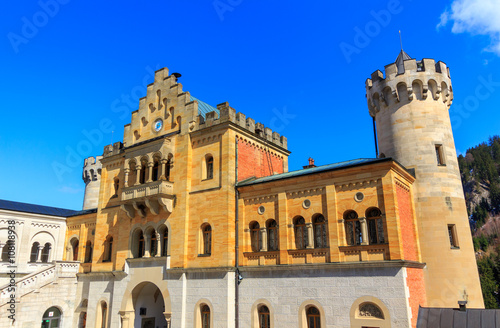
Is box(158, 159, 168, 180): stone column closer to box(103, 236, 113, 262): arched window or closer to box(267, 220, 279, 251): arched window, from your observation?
box(103, 236, 113, 262): arched window

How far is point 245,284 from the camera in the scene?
22984 mm

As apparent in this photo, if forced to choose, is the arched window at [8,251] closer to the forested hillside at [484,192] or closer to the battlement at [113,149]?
the battlement at [113,149]

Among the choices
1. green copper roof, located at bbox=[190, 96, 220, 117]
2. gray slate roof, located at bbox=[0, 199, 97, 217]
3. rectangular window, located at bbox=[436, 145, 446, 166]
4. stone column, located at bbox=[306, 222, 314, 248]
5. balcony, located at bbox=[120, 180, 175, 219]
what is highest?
green copper roof, located at bbox=[190, 96, 220, 117]

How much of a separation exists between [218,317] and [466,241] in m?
15.7

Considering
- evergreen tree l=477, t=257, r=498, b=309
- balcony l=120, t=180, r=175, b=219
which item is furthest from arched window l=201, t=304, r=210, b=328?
evergreen tree l=477, t=257, r=498, b=309

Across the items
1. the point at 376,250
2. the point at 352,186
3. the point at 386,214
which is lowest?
the point at 376,250

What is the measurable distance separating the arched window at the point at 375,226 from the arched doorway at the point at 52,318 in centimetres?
2601

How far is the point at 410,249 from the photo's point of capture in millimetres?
20719

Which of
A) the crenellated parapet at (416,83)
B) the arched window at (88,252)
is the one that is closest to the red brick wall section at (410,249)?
the crenellated parapet at (416,83)

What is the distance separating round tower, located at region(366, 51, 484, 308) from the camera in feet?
71.8

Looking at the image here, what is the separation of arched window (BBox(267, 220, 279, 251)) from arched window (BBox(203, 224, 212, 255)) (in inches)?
160

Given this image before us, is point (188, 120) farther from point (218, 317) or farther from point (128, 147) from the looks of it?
point (218, 317)

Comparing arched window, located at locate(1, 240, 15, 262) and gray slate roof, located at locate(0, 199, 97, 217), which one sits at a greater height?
gray slate roof, located at locate(0, 199, 97, 217)

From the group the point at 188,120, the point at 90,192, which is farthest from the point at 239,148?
the point at 90,192
